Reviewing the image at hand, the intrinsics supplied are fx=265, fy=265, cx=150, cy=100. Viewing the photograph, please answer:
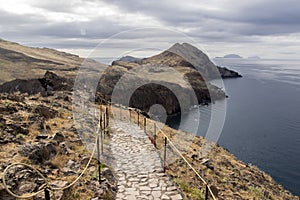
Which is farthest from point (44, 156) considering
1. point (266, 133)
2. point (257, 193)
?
point (266, 133)

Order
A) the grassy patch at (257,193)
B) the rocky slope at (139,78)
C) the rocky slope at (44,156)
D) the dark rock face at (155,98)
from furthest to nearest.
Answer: the dark rock face at (155,98)
the rocky slope at (139,78)
the grassy patch at (257,193)
the rocky slope at (44,156)

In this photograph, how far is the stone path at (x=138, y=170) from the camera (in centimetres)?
901

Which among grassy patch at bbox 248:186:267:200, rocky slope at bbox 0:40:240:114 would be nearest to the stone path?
grassy patch at bbox 248:186:267:200

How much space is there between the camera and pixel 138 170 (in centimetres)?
1099

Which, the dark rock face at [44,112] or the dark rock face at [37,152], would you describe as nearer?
the dark rock face at [37,152]

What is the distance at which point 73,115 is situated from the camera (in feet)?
61.3

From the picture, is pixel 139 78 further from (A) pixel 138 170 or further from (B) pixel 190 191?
(B) pixel 190 191

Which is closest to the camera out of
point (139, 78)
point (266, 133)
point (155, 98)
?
point (139, 78)

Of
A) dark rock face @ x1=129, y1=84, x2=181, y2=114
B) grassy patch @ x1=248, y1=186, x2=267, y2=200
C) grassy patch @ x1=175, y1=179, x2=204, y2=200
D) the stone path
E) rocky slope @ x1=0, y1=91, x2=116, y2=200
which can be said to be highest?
rocky slope @ x1=0, y1=91, x2=116, y2=200

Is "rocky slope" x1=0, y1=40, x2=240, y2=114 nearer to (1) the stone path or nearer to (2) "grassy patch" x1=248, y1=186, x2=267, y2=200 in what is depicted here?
(1) the stone path

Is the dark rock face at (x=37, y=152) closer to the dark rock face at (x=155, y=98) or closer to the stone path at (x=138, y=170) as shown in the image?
the stone path at (x=138, y=170)

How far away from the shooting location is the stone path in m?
9.01

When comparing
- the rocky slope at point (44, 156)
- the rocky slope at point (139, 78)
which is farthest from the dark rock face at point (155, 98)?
the rocky slope at point (44, 156)

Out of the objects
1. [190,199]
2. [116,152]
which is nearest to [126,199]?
[190,199]
